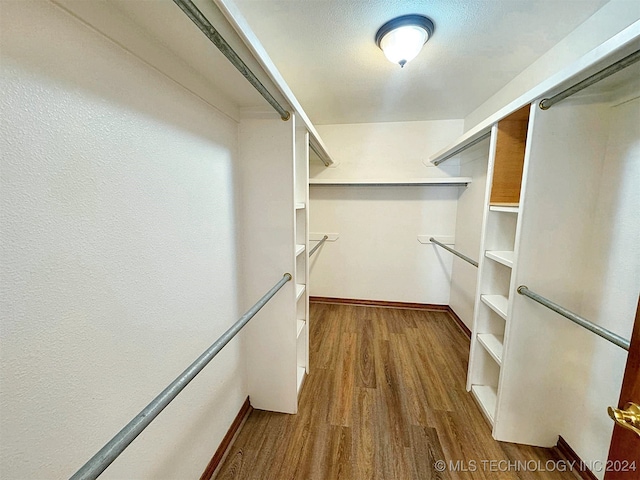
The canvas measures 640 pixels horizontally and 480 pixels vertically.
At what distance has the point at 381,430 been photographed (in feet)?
5.01

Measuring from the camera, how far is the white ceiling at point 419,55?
4.16 ft

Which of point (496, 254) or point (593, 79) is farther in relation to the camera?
point (496, 254)

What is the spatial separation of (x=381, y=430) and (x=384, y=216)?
235 centimetres

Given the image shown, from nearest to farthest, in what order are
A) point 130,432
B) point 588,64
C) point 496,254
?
1. point 130,432
2. point 588,64
3. point 496,254

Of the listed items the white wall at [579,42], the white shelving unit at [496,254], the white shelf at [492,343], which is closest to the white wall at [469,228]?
the white wall at [579,42]

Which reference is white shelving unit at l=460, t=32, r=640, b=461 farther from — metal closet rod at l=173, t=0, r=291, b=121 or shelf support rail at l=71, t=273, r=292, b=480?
shelf support rail at l=71, t=273, r=292, b=480

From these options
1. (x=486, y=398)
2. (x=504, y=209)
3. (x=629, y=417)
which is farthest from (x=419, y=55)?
(x=486, y=398)

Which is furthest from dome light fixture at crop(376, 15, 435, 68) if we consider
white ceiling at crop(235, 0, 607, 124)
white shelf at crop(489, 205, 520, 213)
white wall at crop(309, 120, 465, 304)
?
white wall at crop(309, 120, 465, 304)

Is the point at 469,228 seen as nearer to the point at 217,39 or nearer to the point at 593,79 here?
the point at 593,79

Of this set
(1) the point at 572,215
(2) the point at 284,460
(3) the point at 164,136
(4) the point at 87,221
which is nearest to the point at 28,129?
(4) the point at 87,221

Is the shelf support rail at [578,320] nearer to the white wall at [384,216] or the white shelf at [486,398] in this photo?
the white shelf at [486,398]

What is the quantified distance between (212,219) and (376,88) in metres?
1.88

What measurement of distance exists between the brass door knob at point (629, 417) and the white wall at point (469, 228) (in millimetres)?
2017

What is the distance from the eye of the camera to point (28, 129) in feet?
1.76
